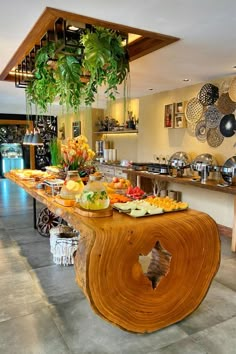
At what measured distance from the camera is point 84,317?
7.82 feet

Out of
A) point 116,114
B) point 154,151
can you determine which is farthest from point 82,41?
point 116,114

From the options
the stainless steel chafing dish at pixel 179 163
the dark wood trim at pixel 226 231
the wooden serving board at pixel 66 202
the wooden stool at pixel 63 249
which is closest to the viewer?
the wooden serving board at pixel 66 202

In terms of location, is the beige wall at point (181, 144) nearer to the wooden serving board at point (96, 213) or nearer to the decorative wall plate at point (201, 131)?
the decorative wall plate at point (201, 131)

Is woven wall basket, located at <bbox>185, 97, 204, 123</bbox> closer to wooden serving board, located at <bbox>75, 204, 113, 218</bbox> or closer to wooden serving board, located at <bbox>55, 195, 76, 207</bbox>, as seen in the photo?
wooden serving board, located at <bbox>55, 195, 76, 207</bbox>

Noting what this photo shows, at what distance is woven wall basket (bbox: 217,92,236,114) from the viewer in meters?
4.30

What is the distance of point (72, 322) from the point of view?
2.32 metres

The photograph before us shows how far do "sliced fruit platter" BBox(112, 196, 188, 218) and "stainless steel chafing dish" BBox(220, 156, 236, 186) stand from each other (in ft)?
6.21

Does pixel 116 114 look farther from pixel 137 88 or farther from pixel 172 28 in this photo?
pixel 172 28

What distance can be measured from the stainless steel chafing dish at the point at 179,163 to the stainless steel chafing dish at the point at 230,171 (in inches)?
32.1

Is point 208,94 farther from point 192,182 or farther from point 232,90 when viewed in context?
point 192,182

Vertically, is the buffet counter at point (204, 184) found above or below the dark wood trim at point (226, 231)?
above

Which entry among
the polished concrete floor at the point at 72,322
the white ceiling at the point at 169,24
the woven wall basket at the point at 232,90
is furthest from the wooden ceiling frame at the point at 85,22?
the polished concrete floor at the point at 72,322

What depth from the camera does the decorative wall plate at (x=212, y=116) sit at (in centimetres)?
453

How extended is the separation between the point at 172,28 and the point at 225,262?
271 centimetres
